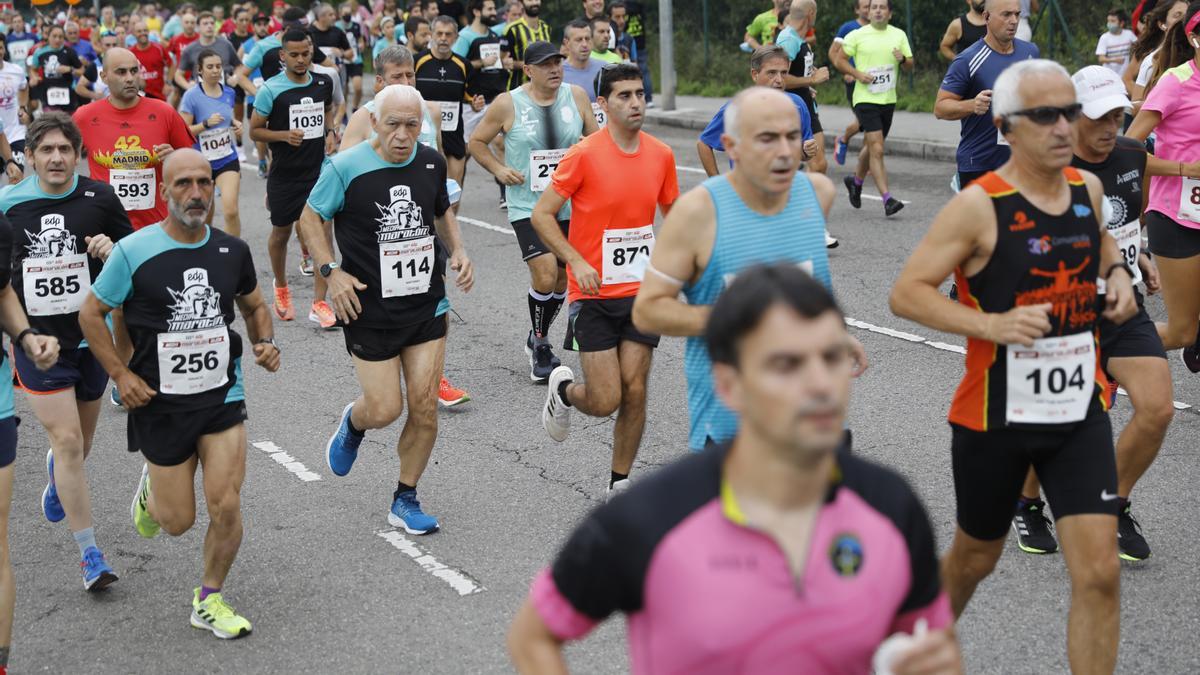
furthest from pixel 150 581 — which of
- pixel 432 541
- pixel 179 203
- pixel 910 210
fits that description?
pixel 910 210

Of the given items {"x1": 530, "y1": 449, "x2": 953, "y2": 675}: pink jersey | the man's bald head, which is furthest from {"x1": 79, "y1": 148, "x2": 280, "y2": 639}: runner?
{"x1": 530, "y1": 449, "x2": 953, "y2": 675}: pink jersey

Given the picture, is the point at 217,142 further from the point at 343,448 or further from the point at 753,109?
the point at 753,109

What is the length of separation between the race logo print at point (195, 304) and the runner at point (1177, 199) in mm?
3899

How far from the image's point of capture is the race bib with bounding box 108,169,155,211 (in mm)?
8883

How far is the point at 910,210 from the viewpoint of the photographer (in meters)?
14.1

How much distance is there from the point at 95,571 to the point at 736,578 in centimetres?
422

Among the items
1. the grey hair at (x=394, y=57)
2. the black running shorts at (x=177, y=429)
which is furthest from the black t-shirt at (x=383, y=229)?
the grey hair at (x=394, y=57)

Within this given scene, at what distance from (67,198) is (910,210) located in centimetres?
911

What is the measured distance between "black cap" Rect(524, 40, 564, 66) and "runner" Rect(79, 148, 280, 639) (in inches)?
149

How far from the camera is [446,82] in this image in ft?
44.6

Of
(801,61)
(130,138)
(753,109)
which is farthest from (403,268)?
(801,61)

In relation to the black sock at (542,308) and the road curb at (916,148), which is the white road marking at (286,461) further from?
the road curb at (916,148)

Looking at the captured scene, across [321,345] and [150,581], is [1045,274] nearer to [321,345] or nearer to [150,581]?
[150,581]

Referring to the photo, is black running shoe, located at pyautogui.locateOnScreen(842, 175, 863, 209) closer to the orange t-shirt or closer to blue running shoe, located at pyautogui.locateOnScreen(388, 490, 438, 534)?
the orange t-shirt
